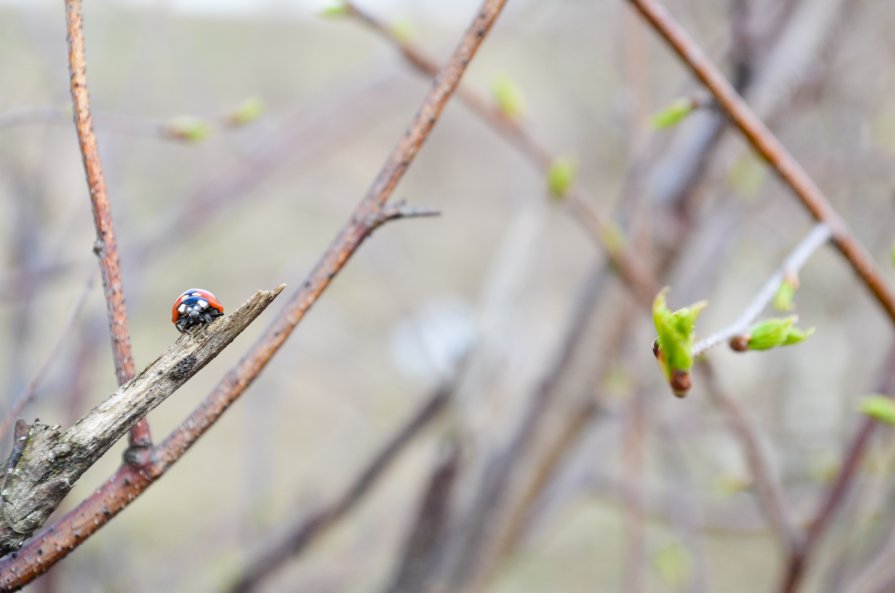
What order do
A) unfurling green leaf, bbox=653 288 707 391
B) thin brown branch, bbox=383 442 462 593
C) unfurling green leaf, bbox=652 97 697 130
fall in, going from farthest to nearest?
thin brown branch, bbox=383 442 462 593
unfurling green leaf, bbox=652 97 697 130
unfurling green leaf, bbox=653 288 707 391

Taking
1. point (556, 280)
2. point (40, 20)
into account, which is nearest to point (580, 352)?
point (40, 20)

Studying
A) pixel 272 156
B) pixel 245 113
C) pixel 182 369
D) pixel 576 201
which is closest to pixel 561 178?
pixel 576 201

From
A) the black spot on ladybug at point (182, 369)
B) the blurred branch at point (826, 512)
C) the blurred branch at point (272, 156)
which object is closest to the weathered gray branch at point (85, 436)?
the black spot on ladybug at point (182, 369)

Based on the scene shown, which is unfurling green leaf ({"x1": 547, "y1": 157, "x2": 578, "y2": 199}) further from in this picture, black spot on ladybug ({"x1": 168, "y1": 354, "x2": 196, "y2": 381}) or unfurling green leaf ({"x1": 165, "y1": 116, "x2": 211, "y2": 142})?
black spot on ladybug ({"x1": 168, "y1": 354, "x2": 196, "y2": 381})

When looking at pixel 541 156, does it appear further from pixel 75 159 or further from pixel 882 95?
pixel 75 159

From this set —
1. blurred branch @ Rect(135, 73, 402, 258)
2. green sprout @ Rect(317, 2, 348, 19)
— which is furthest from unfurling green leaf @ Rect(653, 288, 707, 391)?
blurred branch @ Rect(135, 73, 402, 258)

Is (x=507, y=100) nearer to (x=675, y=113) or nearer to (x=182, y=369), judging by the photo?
(x=675, y=113)

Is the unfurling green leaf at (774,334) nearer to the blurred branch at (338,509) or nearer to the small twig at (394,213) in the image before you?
the small twig at (394,213)
